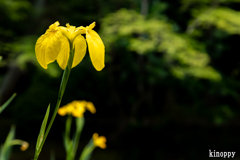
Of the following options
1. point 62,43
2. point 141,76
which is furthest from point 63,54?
point 141,76

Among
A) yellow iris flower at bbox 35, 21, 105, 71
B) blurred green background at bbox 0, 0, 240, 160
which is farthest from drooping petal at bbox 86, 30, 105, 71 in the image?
blurred green background at bbox 0, 0, 240, 160

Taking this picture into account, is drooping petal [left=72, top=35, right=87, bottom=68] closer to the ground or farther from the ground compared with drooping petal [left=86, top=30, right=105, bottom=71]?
farther from the ground

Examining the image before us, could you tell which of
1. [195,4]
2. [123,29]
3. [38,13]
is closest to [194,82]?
[195,4]

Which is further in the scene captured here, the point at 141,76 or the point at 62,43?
the point at 141,76

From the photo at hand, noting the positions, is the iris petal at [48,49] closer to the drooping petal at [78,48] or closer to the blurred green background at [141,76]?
the drooping petal at [78,48]

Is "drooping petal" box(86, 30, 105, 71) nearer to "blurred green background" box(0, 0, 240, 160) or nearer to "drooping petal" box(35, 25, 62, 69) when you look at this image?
"drooping petal" box(35, 25, 62, 69)

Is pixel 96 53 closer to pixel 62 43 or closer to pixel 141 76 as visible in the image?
pixel 62 43
